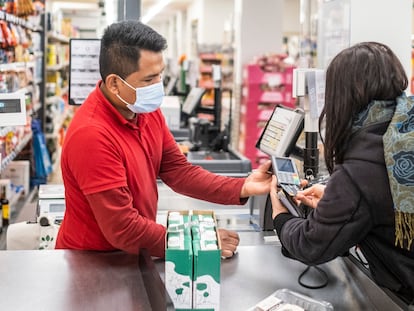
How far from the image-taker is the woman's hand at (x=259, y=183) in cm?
227

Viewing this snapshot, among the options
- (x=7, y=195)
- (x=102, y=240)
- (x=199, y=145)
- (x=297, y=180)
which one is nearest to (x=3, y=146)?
(x=7, y=195)

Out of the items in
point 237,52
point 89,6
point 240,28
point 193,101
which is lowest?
point 193,101

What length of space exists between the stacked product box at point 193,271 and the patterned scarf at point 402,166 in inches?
18.6

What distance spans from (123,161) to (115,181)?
5.6 inches

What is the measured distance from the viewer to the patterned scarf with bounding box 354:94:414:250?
144 cm

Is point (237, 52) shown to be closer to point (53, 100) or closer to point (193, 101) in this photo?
point (53, 100)

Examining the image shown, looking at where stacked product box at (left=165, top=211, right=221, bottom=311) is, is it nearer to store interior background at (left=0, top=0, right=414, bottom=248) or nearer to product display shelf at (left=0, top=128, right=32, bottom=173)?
store interior background at (left=0, top=0, right=414, bottom=248)

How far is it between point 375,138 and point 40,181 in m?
6.55

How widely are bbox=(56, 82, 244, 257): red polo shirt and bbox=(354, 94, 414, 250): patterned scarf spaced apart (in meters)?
0.79

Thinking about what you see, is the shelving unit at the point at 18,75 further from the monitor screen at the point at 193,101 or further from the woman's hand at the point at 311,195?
the woman's hand at the point at 311,195

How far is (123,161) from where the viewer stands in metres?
2.01

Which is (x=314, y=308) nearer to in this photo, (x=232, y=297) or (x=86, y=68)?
(x=232, y=297)

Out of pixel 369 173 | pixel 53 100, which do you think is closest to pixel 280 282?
pixel 369 173

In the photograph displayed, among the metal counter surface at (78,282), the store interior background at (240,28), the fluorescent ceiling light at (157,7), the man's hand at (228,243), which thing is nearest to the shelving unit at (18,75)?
the store interior background at (240,28)
